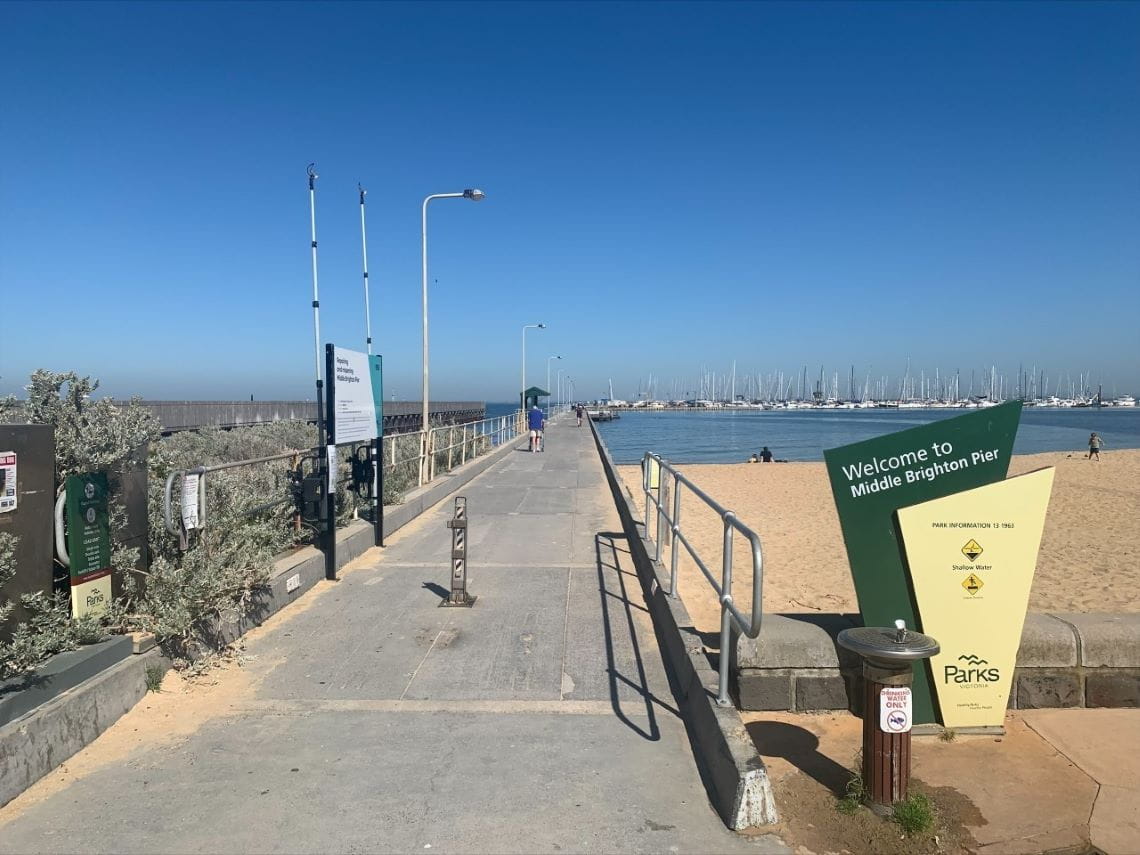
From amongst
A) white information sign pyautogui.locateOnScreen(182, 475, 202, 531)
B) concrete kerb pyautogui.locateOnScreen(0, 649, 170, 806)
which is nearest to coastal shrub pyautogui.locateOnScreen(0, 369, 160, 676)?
concrete kerb pyautogui.locateOnScreen(0, 649, 170, 806)

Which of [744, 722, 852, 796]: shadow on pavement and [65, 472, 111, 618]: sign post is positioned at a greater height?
[65, 472, 111, 618]: sign post

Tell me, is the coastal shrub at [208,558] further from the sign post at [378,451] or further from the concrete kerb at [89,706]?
the sign post at [378,451]

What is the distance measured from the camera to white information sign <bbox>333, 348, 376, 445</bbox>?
8.34m

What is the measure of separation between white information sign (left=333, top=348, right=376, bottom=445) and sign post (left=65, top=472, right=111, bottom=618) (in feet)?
11.2

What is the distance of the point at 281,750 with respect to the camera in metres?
4.28

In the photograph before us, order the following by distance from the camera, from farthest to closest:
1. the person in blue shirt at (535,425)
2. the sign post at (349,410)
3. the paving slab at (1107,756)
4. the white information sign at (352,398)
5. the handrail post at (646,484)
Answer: the person in blue shirt at (535,425) < the handrail post at (646,484) < the white information sign at (352,398) < the sign post at (349,410) < the paving slab at (1107,756)

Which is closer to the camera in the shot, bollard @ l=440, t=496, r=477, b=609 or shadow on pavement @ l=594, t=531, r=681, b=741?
shadow on pavement @ l=594, t=531, r=681, b=741

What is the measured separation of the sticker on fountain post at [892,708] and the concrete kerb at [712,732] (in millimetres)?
614

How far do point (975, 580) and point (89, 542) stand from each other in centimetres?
540

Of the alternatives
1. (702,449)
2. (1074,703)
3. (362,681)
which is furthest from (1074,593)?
(702,449)

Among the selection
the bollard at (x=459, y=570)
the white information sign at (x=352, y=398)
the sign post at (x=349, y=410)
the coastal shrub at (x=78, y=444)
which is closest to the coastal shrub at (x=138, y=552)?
the coastal shrub at (x=78, y=444)

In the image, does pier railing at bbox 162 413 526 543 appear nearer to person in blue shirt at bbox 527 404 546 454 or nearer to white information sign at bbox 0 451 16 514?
white information sign at bbox 0 451 16 514

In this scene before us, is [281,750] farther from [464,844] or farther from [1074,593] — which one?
[1074,593]

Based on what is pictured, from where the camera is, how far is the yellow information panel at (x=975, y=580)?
181 inches
